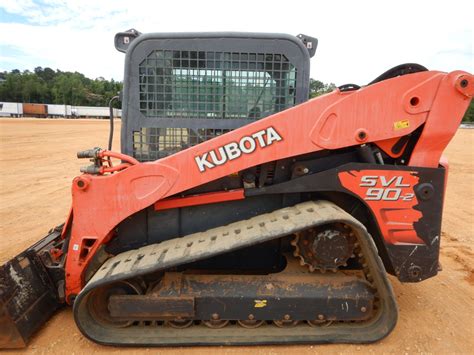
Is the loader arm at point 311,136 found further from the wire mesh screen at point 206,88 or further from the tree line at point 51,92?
the tree line at point 51,92

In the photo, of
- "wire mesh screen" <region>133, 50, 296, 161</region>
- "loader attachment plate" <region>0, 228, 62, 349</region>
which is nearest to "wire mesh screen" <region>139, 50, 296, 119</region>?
"wire mesh screen" <region>133, 50, 296, 161</region>

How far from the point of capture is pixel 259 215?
3.03 m

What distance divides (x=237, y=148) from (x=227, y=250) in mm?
754

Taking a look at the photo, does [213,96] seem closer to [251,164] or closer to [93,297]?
[251,164]

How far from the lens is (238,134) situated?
8.95ft

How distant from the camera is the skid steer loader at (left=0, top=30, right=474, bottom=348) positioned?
268cm

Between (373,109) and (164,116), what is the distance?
1.70 metres

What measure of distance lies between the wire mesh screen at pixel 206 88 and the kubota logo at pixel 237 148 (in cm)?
51

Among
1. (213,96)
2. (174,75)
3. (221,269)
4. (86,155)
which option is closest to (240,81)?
(213,96)

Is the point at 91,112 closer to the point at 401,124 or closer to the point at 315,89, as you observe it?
the point at 315,89

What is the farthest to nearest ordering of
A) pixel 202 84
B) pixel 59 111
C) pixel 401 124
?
1. pixel 59 111
2. pixel 202 84
3. pixel 401 124

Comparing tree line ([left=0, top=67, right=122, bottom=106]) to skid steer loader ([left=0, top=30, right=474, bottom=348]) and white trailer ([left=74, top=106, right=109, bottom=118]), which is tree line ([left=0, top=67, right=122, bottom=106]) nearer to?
white trailer ([left=74, top=106, right=109, bottom=118])

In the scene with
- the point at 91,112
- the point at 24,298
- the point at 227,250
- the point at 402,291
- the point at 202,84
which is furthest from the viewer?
the point at 91,112

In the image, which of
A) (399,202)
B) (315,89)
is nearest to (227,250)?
(399,202)
